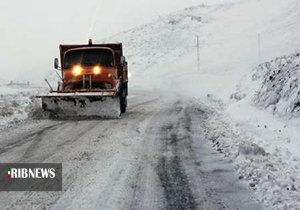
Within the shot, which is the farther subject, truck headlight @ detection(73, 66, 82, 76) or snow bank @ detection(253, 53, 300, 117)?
truck headlight @ detection(73, 66, 82, 76)

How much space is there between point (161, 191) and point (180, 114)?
7690 mm

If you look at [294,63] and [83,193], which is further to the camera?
[294,63]

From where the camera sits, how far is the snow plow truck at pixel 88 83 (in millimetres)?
11242

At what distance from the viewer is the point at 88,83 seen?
12141mm

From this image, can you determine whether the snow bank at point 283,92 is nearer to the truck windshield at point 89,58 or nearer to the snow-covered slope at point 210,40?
the truck windshield at point 89,58

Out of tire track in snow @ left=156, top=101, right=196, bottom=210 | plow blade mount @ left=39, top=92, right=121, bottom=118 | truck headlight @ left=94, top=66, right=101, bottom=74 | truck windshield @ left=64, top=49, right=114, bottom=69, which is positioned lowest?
tire track in snow @ left=156, top=101, right=196, bottom=210

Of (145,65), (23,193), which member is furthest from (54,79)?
(23,193)

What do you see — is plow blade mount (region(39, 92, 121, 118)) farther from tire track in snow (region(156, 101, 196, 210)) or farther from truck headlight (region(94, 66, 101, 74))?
tire track in snow (region(156, 101, 196, 210))

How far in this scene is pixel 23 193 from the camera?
4.43m

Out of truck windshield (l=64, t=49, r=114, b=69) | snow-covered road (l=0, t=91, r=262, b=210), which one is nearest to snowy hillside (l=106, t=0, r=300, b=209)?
snow-covered road (l=0, t=91, r=262, b=210)

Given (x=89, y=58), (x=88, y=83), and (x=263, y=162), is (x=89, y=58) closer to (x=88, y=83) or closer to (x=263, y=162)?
(x=88, y=83)

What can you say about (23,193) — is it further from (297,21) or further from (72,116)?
(297,21)

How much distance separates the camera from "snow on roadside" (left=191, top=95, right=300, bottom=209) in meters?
4.13

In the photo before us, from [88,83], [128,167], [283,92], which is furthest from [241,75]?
[128,167]
